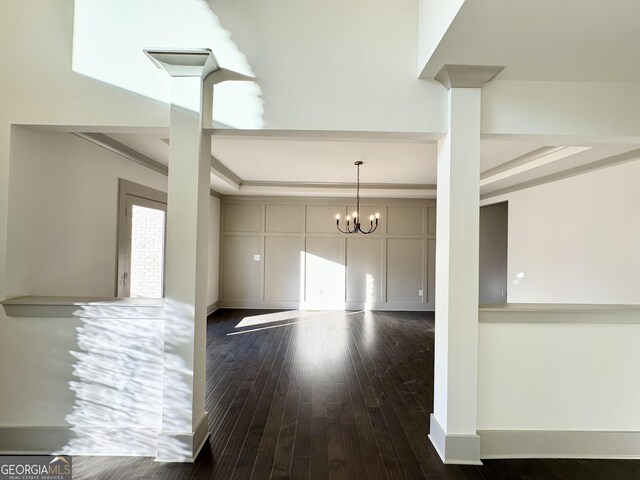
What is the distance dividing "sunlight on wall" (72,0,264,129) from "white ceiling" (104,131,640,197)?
18.9 inches

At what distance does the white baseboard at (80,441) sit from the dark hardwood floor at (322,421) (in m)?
0.06

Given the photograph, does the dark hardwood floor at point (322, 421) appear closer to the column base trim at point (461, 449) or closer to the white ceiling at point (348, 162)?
the column base trim at point (461, 449)

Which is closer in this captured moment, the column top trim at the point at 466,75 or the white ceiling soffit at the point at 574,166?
the column top trim at the point at 466,75

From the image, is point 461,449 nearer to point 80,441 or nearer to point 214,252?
point 80,441

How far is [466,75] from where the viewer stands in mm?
1972

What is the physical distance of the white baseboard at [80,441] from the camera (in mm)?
2000

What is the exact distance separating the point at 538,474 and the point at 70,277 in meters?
3.66

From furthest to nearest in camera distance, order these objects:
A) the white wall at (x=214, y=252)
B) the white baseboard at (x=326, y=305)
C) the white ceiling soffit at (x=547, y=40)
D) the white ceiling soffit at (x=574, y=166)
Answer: the white baseboard at (x=326, y=305)
the white wall at (x=214, y=252)
the white ceiling soffit at (x=574, y=166)
the white ceiling soffit at (x=547, y=40)

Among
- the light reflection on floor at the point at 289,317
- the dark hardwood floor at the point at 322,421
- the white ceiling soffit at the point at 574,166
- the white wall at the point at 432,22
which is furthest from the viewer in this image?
the light reflection on floor at the point at 289,317

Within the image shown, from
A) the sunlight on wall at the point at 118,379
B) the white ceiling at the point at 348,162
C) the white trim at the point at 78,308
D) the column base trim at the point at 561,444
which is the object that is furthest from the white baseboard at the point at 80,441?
the column base trim at the point at 561,444

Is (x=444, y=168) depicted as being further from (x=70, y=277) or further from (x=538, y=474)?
(x=70, y=277)

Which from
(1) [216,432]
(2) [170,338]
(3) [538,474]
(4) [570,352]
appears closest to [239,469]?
(1) [216,432]

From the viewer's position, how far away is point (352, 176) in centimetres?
529

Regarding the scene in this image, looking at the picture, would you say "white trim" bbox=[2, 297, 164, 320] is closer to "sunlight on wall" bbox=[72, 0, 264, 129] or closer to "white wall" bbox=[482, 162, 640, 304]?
"sunlight on wall" bbox=[72, 0, 264, 129]
